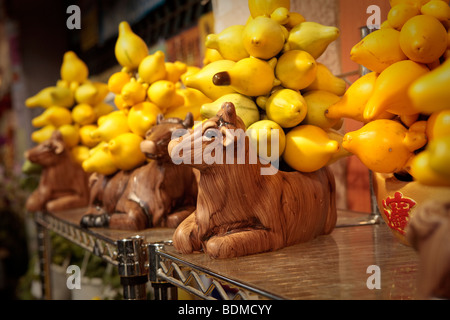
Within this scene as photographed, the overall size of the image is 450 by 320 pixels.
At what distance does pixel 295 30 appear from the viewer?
944mm

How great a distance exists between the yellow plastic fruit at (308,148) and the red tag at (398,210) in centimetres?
15

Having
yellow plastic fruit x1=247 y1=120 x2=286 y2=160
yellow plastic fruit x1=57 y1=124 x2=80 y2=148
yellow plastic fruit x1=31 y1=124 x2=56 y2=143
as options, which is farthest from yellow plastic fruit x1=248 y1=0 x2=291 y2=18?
yellow plastic fruit x1=31 y1=124 x2=56 y2=143

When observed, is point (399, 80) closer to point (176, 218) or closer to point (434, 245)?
point (434, 245)

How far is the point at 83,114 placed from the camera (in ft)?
5.48

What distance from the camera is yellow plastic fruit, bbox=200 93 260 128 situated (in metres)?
0.92

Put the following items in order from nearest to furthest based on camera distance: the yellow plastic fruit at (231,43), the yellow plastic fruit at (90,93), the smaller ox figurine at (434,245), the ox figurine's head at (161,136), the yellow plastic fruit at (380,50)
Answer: the smaller ox figurine at (434,245), the yellow plastic fruit at (380,50), the yellow plastic fruit at (231,43), the ox figurine's head at (161,136), the yellow plastic fruit at (90,93)

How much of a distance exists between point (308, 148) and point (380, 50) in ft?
0.76

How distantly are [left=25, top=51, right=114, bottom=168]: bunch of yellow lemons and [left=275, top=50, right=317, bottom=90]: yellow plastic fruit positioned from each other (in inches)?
37.1

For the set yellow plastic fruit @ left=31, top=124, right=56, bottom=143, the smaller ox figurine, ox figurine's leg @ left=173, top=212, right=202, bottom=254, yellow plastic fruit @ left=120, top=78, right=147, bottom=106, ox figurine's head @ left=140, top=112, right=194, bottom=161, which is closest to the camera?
the smaller ox figurine

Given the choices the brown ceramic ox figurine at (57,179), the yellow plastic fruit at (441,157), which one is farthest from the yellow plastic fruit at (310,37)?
the brown ceramic ox figurine at (57,179)

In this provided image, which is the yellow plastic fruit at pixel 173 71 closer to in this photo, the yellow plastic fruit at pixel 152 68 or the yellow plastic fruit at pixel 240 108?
the yellow plastic fruit at pixel 152 68

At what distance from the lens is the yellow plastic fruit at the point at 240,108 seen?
0.92 metres

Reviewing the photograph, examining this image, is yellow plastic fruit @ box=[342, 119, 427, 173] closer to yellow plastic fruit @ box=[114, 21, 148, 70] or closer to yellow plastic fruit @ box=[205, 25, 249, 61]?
yellow plastic fruit @ box=[205, 25, 249, 61]

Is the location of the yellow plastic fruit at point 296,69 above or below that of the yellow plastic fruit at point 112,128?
above
